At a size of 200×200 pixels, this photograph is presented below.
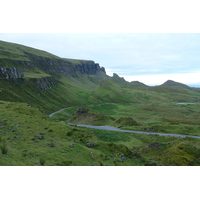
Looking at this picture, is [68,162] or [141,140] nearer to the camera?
[68,162]

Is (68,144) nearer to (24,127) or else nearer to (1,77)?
(24,127)

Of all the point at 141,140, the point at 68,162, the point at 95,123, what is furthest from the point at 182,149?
the point at 95,123

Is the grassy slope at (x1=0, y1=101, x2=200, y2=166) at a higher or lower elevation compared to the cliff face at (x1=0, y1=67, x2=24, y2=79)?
lower

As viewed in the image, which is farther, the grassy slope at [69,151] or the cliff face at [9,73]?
the cliff face at [9,73]

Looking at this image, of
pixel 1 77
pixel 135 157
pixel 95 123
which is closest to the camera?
pixel 135 157

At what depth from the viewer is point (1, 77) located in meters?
148

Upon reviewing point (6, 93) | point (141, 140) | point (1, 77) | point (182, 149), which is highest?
point (1, 77)

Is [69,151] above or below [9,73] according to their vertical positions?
below

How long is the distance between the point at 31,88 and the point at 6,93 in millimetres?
45370

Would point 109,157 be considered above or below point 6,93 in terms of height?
below

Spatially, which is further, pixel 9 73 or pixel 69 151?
pixel 9 73

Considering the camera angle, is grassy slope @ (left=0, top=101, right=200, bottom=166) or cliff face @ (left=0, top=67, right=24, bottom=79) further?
cliff face @ (left=0, top=67, right=24, bottom=79)

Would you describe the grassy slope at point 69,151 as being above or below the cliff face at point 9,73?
below

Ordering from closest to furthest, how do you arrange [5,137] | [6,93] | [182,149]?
[5,137], [182,149], [6,93]
